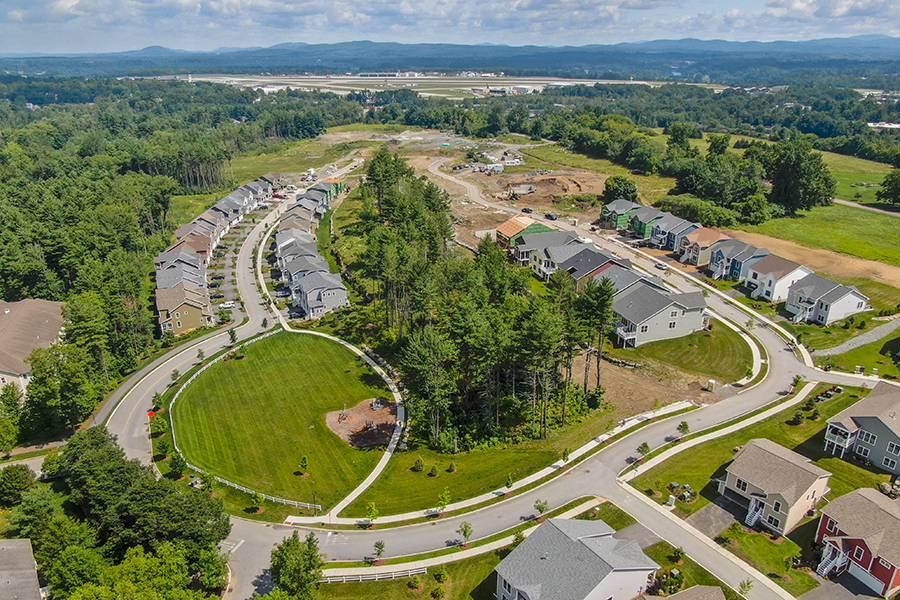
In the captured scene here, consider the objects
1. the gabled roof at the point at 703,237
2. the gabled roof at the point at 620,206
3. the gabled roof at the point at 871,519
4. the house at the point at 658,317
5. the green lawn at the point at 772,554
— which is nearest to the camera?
the gabled roof at the point at 871,519

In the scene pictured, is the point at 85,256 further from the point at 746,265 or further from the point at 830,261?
the point at 830,261

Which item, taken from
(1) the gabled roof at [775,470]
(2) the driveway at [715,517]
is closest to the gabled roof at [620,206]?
(1) the gabled roof at [775,470]

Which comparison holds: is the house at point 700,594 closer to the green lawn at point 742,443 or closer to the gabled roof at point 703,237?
the green lawn at point 742,443

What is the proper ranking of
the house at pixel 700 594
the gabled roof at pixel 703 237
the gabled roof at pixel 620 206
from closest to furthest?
the house at pixel 700 594, the gabled roof at pixel 703 237, the gabled roof at pixel 620 206

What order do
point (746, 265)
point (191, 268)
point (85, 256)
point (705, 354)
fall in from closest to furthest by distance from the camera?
point (705, 354) < point (85, 256) < point (746, 265) < point (191, 268)

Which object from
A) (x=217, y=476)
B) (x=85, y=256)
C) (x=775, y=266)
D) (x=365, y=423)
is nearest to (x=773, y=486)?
(x=365, y=423)

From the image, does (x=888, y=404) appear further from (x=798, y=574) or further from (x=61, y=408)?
(x=61, y=408)

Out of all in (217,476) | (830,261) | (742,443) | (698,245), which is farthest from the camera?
(698,245)
